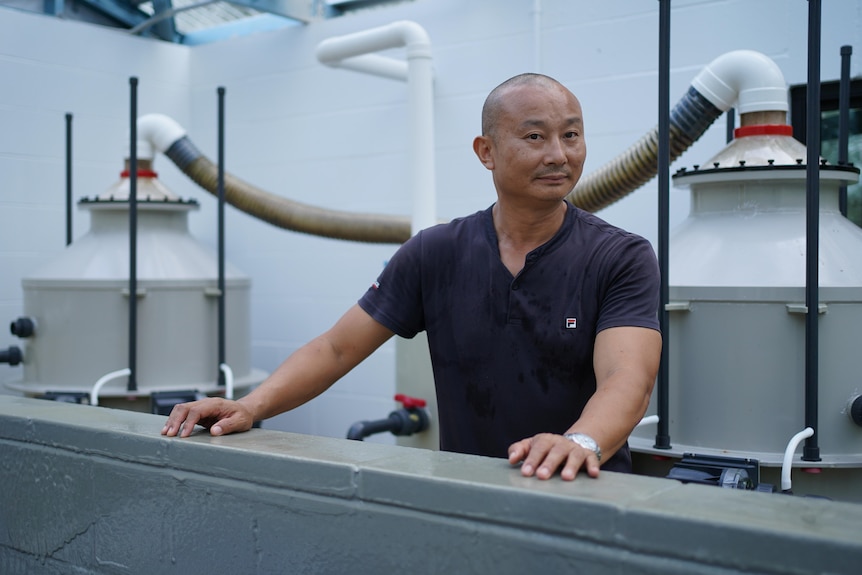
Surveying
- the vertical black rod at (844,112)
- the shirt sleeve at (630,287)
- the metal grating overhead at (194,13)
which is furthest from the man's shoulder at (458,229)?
the metal grating overhead at (194,13)

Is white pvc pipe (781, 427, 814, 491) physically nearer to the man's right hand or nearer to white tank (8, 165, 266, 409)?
the man's right hand

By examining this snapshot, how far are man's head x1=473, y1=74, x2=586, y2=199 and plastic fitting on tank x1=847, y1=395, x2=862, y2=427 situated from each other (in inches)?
36.2

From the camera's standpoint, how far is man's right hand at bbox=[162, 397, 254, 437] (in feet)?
5.18

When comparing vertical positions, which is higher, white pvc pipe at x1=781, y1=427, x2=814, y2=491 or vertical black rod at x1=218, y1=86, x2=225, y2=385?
vertical black rod at x1=218, y1=86, x2=225, y2=385

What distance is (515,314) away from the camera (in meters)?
1.62

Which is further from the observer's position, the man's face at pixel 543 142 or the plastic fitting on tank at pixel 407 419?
the plastic fitting on tank at pixel 407 419

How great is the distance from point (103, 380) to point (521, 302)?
2170 mm

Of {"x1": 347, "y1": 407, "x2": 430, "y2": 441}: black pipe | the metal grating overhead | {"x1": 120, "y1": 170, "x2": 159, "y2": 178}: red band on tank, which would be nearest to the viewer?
{"x1": 347, "y1": 407, "x2": 430, "y2": 441}: black pipe

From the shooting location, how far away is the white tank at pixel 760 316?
203 centimetres

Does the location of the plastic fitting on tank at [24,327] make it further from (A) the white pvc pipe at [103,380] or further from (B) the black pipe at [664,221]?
(B) the black pipe at [664,221]

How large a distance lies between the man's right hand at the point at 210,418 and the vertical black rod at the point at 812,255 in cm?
120

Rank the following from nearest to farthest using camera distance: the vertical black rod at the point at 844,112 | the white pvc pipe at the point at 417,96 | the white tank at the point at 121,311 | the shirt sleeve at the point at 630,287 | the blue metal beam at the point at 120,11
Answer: the shirt sleeve at the point at 630,287, the vertical black rod at the point at 844,112, the white pvc pipe at the point at 417,96, the white tank at the point at 121,311, the blue metal beam at the point at 120,11

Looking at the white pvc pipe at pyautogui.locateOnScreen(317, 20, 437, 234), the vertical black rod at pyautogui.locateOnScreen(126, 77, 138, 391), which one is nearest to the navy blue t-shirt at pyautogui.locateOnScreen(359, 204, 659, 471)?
the white pvc pipe at pyautogui.locateOnScreen(317, 20, 437, 234)

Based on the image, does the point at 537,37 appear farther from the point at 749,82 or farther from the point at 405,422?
the point at 405,422
